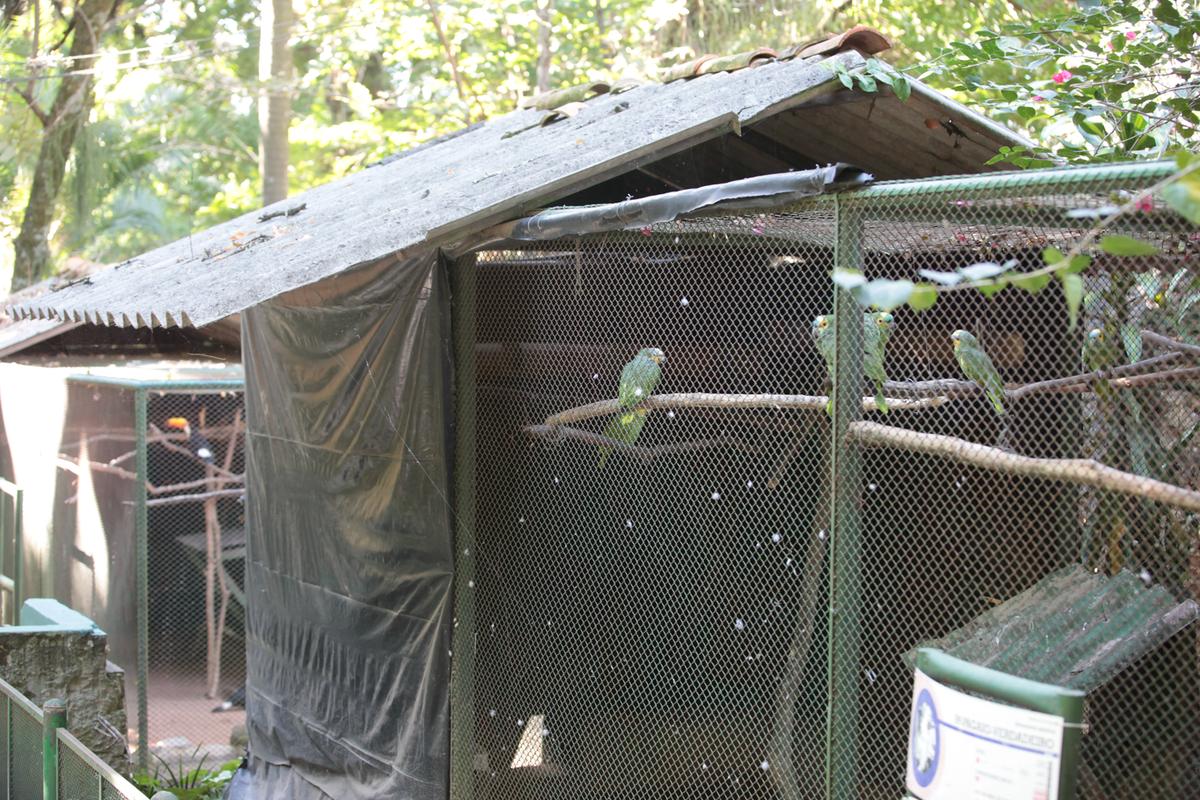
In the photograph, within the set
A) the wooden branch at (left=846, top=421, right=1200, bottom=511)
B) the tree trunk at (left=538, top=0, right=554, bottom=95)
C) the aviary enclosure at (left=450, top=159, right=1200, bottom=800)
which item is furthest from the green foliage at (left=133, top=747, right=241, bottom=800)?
the tree trunk at (left=538, top=0, right=554, bottom=95)

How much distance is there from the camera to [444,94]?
54.9 feet

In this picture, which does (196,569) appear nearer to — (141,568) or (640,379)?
(141,568)

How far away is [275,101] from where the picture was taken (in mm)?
12695

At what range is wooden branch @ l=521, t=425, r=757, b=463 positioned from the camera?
15.2 ft

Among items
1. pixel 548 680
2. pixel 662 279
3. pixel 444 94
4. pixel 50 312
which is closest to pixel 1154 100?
pixel 662 279

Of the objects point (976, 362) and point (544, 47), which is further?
point (544, 47)

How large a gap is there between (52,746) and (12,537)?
5716 millimetres

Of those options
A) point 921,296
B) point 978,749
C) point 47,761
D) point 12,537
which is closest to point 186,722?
point 12,537

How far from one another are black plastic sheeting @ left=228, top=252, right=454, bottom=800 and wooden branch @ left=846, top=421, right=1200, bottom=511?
1.94m

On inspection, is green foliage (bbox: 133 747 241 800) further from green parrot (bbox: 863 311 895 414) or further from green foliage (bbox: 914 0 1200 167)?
green foliage (bbox: 914 0 1200 167)

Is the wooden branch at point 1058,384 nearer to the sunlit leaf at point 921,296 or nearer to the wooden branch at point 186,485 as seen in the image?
the sunlit leaf at point 921,296

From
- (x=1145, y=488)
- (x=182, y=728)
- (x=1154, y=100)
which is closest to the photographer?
(x=1145, y=488)

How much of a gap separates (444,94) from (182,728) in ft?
34.2

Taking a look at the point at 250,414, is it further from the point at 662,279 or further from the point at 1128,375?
the point at 1128,375
